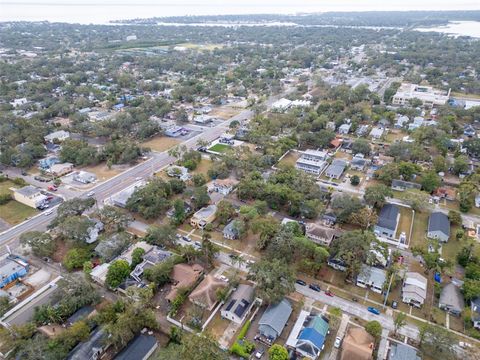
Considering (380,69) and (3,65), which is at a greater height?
(3,65)

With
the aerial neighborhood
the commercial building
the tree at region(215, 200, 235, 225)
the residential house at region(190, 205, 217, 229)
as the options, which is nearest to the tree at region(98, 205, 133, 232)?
the aerial neighborhood

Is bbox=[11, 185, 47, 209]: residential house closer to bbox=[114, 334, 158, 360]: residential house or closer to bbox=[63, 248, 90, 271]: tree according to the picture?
bbox=[63, 248, 90, 271]: tree

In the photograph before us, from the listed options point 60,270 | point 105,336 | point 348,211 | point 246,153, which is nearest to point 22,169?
point 60,270

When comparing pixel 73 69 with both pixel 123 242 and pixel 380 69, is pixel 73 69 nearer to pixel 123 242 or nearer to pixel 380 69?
pixel 123 242

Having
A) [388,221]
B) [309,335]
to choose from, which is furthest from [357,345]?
[388,221]

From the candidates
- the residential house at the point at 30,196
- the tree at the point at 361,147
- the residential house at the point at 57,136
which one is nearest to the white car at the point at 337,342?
the tree at the point at 361,147
